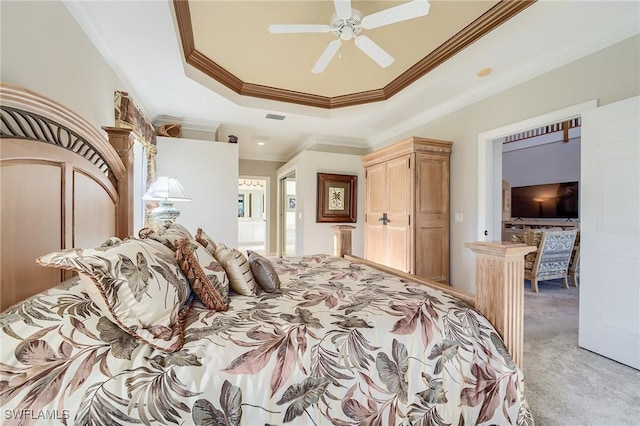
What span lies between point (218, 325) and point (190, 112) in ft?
12.2

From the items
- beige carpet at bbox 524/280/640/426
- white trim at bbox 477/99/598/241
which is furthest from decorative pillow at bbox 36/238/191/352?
white trim at bbox 477/99/598/241

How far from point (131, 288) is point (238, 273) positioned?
587mm

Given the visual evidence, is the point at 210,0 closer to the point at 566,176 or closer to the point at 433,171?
the point at 433,171

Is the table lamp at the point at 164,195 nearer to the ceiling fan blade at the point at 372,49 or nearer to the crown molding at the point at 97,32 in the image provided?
the crown molding at the point at 97,32

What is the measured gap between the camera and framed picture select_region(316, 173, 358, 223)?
16.8 feet

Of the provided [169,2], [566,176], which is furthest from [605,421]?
[566,176]

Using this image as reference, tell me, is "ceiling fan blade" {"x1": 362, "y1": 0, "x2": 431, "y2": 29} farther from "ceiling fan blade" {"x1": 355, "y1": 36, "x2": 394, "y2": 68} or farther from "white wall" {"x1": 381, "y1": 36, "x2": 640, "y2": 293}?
"white wall" {"x1": 381, "y1": 36, "x2": 640, "y2": 293}

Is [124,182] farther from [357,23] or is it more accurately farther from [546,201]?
[546,201]

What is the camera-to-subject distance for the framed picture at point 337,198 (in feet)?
16.8

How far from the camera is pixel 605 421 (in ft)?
4.84

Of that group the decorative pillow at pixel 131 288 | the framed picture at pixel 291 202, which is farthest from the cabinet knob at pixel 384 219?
the framed picture at pixel 291 202

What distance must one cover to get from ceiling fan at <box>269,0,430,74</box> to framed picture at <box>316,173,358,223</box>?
2849mm

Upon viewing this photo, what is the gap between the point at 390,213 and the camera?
12.8 ft

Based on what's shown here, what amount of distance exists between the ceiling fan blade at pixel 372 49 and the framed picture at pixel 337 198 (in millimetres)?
2892
